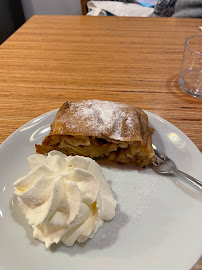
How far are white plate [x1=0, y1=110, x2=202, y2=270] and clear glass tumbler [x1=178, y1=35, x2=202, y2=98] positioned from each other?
19.5 inches

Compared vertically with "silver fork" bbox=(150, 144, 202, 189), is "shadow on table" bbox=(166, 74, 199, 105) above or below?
below

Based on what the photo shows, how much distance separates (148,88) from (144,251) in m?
0.95

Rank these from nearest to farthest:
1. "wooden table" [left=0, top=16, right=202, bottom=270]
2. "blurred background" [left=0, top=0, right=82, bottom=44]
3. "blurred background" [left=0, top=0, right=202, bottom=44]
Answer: "wooden table" [left=0, top=16, right=202, bottom=270], "blurred background" [left=0, top=0, right=202, bottom=44], "blurred background" [left=0, top=0, right=82, bottom=44]

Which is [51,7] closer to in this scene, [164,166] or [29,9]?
[29,9]

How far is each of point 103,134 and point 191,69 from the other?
850 mm

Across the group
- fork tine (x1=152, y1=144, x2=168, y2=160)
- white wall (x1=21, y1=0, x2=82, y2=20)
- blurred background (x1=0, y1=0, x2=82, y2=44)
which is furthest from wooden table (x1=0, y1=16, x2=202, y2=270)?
white wall (x1=21, y1=0, x2=82, y2=20)

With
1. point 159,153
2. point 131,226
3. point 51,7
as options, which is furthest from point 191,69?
point 51,7

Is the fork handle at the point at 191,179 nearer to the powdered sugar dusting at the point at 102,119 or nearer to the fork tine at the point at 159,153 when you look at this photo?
the fork tine at the point at 159,153

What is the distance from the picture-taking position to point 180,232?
746 mm

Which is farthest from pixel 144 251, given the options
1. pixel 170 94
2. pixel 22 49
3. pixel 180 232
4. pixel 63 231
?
pixel 22 49

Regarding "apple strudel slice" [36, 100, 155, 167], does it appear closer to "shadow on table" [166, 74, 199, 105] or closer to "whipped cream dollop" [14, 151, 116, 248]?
"whipped cream dollop" [14, 151, 116, 248]

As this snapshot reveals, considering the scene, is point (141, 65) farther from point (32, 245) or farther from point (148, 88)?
point (32, 245)

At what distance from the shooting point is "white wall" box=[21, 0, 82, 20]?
3.50 metres

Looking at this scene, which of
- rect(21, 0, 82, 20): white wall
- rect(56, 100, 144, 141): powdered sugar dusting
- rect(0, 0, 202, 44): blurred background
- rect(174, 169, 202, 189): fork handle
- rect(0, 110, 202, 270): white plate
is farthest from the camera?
rect(21, 0, 82, 20): white wall
